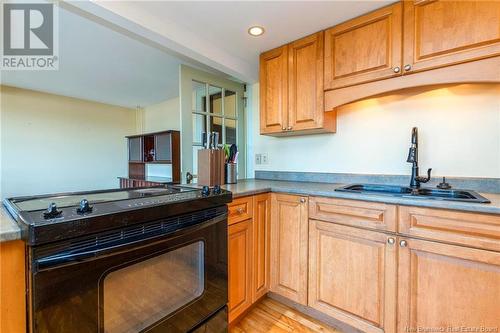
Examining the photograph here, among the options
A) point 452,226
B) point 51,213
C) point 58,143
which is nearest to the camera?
point 51,213

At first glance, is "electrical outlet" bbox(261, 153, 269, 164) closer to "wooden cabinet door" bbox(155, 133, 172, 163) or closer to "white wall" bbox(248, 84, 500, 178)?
"white wall" bbox(248, 84, 500, 178)

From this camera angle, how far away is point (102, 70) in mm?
2742

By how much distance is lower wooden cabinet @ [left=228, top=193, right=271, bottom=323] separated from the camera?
1.46 metres

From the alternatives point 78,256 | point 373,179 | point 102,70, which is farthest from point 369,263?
point 102,70

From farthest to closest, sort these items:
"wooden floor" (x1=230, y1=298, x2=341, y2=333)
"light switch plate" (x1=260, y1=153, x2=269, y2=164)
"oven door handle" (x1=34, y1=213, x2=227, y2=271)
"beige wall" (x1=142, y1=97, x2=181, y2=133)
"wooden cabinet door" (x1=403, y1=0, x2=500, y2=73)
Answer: "beige wall" (x1=142, y1=97, x2=181, y2=133)
"light switch plate" (x1=260, y1=153, x2=269, y2=164)
"wooden floor" (x1=230, y1=298, x2=341, y2=333)
"wooden cabinet door" (x1=403, y1=0, x2=500, y2=73)
"oven door handle" (x1=34, y1=213, x2=227, y2=271)

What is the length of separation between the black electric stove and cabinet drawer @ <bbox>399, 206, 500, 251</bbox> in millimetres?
976

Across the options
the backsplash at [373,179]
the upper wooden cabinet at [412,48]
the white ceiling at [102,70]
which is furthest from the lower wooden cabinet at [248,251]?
the white ceiling at [102,70]

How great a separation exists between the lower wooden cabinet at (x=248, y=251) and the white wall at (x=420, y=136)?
2.36ft

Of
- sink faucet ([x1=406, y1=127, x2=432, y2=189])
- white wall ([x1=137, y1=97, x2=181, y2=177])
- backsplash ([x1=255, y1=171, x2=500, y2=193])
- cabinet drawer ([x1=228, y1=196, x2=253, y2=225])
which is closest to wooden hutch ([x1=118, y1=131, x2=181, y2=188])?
white wall ([x1=137, y1=97, x2=181, y2=177])

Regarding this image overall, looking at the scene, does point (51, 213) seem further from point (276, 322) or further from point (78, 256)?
point (276, 322)

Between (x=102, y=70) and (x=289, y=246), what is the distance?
2.88 metres

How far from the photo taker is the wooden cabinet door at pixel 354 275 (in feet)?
4.14

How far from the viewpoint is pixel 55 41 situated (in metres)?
1.99

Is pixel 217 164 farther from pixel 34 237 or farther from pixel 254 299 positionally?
pixel 34 237
